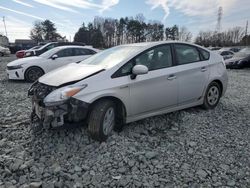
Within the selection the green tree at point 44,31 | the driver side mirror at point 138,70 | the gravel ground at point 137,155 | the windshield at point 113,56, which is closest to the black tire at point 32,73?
the gravel ground at point 137,155

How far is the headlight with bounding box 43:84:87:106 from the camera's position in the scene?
10.0 ft

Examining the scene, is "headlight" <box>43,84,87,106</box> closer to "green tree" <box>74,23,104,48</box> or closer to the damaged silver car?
the damaged silver car

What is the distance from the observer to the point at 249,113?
4758mm

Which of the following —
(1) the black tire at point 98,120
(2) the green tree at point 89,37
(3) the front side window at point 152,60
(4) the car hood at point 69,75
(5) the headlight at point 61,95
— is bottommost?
(1) the black tire at point 98,120

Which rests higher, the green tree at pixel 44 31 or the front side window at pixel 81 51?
the green tree at pixel 44 31

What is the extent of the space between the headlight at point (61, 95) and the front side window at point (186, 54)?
2061 mm

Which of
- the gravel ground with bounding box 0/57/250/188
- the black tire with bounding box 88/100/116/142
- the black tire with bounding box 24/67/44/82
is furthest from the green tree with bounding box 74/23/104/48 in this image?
the black tire with bounding box 88/100/116/142

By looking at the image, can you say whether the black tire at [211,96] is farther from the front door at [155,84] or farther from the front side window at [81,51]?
the front side window at [81,51]

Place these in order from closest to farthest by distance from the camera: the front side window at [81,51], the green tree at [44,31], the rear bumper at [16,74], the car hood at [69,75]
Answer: the car hood at [69,75] < the rear bumper at [16,74] < the front side window at [81,51] < the green tree at [44,31]

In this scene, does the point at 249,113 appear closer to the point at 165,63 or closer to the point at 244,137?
the point at 244,137

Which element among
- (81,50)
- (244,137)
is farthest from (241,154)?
(81,50)

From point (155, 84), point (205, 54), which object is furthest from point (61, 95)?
point (205, 54)

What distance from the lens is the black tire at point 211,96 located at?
188 inches

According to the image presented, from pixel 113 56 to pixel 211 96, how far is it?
231 cm
